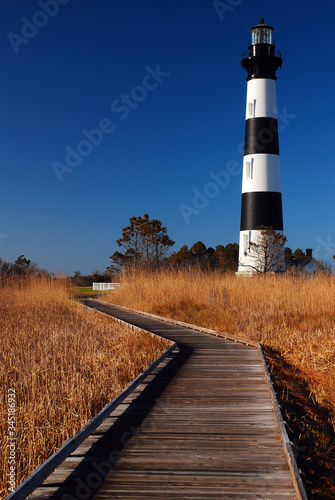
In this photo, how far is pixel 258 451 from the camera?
3.30 metres

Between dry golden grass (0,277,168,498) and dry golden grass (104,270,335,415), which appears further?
dry golden grass (104,270,335,415)

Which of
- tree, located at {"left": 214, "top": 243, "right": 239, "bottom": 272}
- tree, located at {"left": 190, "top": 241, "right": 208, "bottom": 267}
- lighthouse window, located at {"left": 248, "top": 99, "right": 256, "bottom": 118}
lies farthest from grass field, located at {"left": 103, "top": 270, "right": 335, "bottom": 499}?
tree, located at {"left": 190, "top": 241, "right": 208, "bottom": 267}

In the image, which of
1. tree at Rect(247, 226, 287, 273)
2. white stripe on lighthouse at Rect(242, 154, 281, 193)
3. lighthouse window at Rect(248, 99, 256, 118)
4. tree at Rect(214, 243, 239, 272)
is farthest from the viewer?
tree at Rect(214, 243, 239, 272)

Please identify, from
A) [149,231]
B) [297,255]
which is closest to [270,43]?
[149,231]

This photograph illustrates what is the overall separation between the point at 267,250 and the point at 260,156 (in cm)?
459

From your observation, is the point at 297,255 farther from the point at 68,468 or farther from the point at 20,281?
the point at 68,468

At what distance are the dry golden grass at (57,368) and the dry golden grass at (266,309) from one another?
209 centimetres

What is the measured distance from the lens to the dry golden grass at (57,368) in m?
3.88

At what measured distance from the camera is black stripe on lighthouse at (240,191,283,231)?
21344mm

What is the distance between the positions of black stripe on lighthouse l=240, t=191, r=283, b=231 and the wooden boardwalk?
16531mm

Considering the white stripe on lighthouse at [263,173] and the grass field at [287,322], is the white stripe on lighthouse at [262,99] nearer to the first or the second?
the white stripe on lighthouse at [263,173]

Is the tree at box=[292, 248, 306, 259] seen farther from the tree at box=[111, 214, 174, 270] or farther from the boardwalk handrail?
the boardwalk handrail

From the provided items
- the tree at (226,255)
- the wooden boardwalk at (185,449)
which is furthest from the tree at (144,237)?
the wooden boardwalk at (185,449)

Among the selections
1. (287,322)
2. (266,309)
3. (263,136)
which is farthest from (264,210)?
(287,322)
